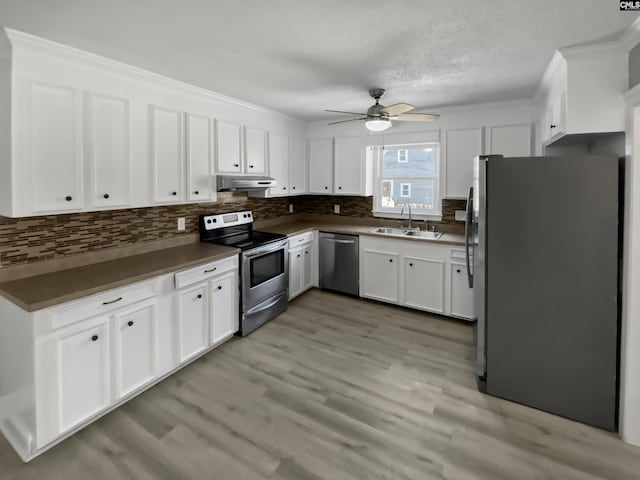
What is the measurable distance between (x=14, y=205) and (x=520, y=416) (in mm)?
3496

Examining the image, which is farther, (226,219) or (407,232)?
(407,232)

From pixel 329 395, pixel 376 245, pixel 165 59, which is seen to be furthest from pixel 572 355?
pixel 165 59

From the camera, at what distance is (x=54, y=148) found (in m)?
2.15

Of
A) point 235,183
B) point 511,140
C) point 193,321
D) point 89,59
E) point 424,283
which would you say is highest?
point 89,59

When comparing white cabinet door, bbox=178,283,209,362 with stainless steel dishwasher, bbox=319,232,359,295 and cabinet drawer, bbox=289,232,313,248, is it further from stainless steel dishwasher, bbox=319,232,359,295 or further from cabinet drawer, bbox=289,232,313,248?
stainless steel dishwasher, bbox=319,232,359,295

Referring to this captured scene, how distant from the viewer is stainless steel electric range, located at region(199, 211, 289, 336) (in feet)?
10.9

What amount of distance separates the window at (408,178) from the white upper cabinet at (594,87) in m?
2.08

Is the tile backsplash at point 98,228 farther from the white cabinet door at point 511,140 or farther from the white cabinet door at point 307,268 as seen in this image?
the white cabinet door at point 307,268

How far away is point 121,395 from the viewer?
7.41 ft

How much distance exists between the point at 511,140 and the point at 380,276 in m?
2.11

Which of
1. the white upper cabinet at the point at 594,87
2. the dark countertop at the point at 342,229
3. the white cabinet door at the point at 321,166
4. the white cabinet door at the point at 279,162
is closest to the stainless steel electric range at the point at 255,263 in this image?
the dark countertop at the point at 342,229

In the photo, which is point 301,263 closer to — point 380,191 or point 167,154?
point 380,191

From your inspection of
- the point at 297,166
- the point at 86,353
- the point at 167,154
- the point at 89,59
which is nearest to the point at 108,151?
the point at 167,154

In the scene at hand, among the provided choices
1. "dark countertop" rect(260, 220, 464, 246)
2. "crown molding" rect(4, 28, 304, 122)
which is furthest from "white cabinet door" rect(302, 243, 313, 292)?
"crown molding" rect(4, 28, 304, 122)
